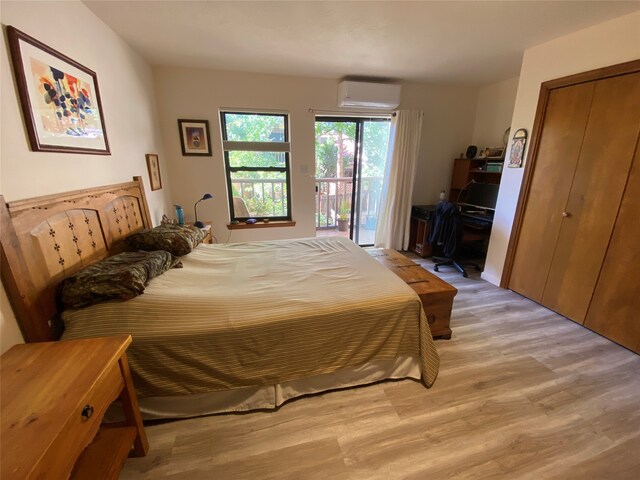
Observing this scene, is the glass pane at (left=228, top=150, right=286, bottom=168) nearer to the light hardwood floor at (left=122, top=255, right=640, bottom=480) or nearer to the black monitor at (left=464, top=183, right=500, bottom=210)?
the black monitor at (left=464, top=183, right=500, bottom=210)

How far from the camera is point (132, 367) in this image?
1.34m

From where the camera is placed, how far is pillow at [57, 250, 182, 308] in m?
1.35

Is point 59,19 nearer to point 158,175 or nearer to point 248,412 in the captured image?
point 158,175

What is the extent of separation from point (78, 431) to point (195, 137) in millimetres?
3086

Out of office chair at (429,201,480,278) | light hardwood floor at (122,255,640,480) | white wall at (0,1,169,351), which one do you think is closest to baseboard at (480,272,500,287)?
office chair at (429,201,480,278)

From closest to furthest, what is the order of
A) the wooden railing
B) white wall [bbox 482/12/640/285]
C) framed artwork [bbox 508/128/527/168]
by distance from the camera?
white wall [bbox 482/12/640/285] → framed artwork [bbox 508/128/527/168] → the wooden railing

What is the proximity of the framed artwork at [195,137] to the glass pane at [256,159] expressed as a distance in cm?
32

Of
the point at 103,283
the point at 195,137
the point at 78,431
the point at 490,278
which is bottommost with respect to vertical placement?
the point at 490,278

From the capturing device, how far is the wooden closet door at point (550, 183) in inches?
89.7

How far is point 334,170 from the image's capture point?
4297mm

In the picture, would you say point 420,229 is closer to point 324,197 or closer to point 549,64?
point 324,197

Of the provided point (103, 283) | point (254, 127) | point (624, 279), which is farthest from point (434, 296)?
point (254, 127)

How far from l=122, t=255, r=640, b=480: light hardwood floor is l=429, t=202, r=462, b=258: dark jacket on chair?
1.54m

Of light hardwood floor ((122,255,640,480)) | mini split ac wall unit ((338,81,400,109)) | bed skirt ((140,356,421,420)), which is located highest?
mini split ac wall unit ((338,81,400,109))
